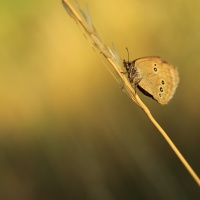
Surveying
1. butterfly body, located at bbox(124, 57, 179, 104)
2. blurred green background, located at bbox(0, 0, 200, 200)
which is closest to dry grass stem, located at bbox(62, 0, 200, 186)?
butterfly body, located at bbox(124, 57, 179, 104)

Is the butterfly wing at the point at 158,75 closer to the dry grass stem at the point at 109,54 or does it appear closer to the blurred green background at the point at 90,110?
the dry grass stem at the point at 109,54

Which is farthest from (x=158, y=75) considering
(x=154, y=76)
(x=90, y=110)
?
(x=90, y=110)

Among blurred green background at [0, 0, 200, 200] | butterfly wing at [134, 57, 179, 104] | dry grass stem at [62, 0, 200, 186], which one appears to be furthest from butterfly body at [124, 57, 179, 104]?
blurred green background at [0, 0, 200, 200]

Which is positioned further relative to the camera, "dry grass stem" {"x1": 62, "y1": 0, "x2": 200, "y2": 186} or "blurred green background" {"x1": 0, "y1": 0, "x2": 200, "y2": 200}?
"blurred green background" {"x1": 0, "y1": 0, "x2": 200, "y2": 200}

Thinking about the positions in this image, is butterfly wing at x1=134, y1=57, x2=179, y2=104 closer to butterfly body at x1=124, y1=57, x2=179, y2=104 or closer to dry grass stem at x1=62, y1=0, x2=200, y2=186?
butterfly body at x1=124, y1=57, x2=179, y2=104

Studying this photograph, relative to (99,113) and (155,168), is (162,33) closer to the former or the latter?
(99,113)

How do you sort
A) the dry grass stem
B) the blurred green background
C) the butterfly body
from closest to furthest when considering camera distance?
the dry grass stem < the butterfly body < the blurred green background

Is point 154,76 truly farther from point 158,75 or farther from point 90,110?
point 90,110

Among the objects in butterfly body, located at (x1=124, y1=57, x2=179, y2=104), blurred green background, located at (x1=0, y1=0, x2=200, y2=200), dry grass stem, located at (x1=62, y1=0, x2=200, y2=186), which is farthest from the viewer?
blurred green background, located at (x1=0, y1=0, x2=200, y2=200)

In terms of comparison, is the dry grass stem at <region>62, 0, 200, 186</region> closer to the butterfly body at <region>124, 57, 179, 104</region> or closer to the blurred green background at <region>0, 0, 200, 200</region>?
the butterfly body at <region>124, 57, 179, 104</region>

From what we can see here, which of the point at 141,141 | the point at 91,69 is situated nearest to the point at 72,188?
the point at 141,141
